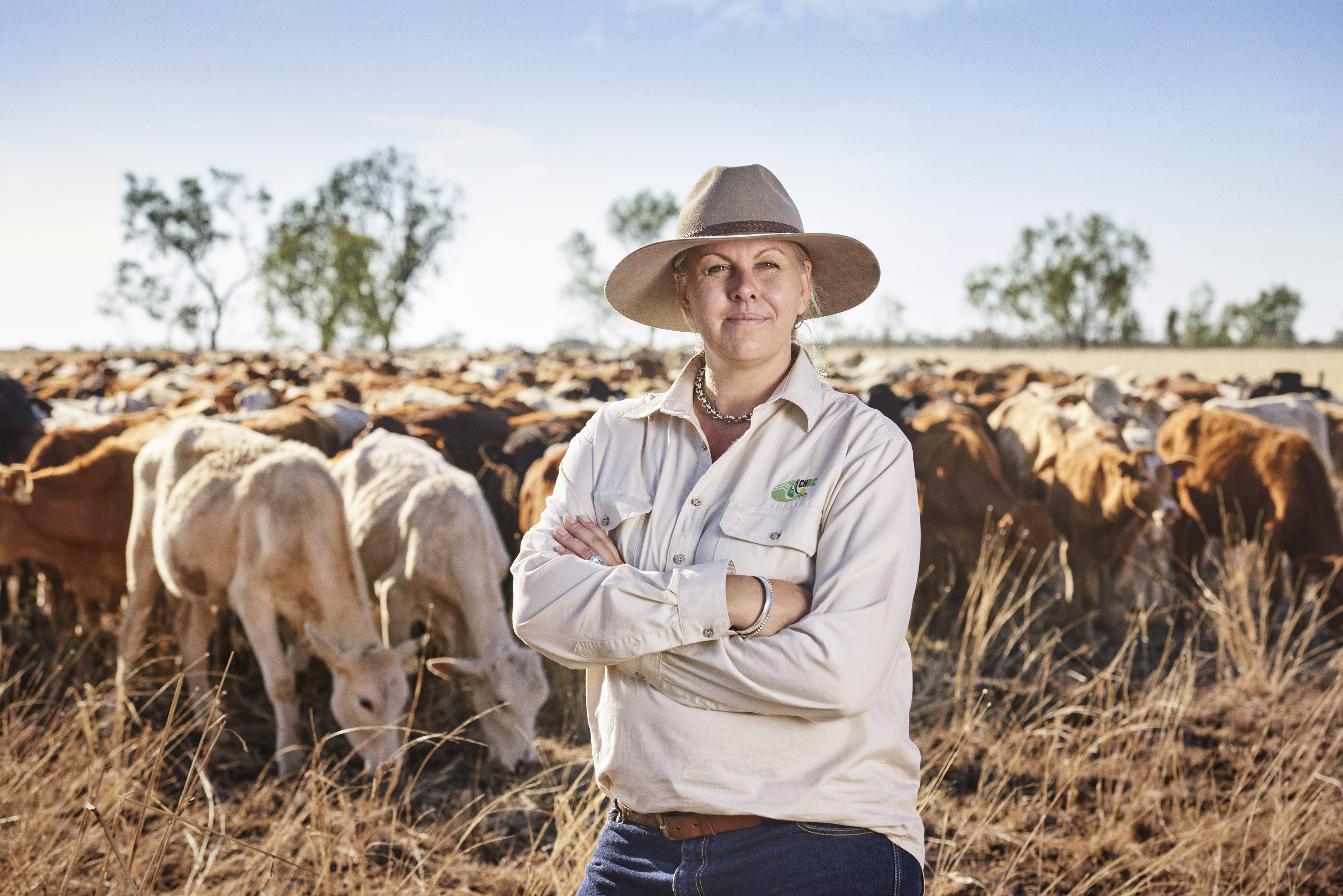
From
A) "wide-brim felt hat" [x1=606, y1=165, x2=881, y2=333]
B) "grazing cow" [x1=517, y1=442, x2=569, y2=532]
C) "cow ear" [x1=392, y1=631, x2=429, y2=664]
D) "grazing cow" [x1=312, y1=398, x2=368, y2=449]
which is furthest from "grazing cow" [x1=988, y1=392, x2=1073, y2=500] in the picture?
"wide-brim felt hat" [x1=606, y1=165, x2=881, y2=333]

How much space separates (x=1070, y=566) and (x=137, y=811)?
7.40 m

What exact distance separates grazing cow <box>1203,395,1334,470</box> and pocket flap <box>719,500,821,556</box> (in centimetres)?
1133

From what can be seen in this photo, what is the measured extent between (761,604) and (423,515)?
14.8 feet

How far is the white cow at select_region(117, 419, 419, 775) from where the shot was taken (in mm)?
5363

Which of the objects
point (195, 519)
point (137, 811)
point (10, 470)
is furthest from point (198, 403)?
point (137, 811)

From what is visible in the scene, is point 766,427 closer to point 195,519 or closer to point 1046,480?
point 195,519

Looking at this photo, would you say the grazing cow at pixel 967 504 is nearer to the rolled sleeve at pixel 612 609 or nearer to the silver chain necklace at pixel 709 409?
the silver chain necklace at pixel 709 409

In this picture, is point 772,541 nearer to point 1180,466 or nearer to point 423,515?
point 423,515

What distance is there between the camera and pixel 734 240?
2432 millimetres

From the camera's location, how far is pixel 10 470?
21.6ft

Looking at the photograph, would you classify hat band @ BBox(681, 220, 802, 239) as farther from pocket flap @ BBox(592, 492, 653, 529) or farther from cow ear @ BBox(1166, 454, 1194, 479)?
cow ear @ BBox(1166, 454, 1194, 479)

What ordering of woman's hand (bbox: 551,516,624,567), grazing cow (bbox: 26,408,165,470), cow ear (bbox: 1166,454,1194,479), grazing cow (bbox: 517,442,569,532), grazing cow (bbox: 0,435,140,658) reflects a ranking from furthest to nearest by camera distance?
cow ear (bbox: 1166,454,1194,479), grazing cow (bbox: 26,408,165,470), grazing cow (bbox: 517,442,569,532), grazing cow (bbox: 0,435,140,658), woman's hand (bbox: 551,516,624,567)

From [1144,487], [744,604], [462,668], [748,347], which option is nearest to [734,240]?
[748,347]

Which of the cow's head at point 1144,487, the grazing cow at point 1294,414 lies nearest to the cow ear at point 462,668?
the cow's head at point 1144,487
